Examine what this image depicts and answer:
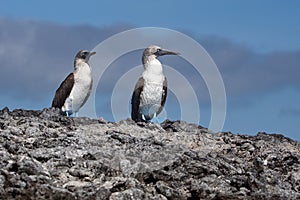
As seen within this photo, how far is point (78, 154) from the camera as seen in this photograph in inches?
669

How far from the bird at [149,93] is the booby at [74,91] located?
2.22 meters

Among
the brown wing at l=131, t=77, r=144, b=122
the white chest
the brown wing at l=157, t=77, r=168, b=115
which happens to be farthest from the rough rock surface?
the white chest

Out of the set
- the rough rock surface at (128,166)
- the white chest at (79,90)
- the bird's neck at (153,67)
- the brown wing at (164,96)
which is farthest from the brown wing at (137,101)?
the rough rock surface at (128,166)

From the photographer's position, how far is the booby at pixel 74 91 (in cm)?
2823

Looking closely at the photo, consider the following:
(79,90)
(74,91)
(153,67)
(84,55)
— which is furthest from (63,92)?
(153,67)

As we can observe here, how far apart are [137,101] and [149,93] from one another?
20.7 inches

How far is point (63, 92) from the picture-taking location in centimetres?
2830

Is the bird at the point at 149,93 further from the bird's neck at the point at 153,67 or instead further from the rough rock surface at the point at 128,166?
the rough rock surface at the point at 128,166

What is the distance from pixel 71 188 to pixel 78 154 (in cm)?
147

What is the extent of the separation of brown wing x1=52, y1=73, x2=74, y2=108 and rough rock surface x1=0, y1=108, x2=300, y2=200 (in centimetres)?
824

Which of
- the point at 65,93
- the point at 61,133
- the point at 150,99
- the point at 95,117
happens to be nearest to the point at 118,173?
the point at 61,133

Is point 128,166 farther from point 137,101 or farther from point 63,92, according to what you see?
point 63,92

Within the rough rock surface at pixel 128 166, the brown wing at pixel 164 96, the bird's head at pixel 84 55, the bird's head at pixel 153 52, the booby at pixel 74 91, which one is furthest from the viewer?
the bird's head at pixel 84 55

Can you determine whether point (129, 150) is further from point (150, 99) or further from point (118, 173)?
point (150, 99)
